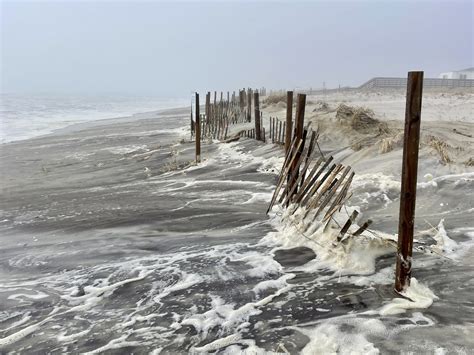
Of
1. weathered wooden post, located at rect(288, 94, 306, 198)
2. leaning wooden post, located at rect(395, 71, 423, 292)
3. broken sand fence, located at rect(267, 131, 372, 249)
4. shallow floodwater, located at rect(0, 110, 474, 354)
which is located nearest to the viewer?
shallow floodwater, located at rect(0, 110, 474, 354)

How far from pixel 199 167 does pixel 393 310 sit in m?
7.64

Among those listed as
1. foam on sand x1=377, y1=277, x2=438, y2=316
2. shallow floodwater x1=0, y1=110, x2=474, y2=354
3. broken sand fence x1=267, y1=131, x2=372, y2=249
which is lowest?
shallow floodwater x1=0, y1=110, x2=474, y2=354

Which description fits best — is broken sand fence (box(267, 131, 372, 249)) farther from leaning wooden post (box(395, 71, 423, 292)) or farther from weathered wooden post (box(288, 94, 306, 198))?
leaning wooden post (box(395, 71, 423, 292))

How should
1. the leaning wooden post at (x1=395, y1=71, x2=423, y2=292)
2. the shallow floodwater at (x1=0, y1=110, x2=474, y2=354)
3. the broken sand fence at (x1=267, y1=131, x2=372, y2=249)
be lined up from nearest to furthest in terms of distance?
1. the shallow floodwater at (x1=0, y1=110, x2=474, y2=354)
2. the leaning wooden post at (x1=395, y1=71, x2=423, y2=292)
3. the broken sand fence at (x1=267, y1=131, x2=372, y2=249)

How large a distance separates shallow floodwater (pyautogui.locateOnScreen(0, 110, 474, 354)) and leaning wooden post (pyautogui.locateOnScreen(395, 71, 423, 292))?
0.77 ft

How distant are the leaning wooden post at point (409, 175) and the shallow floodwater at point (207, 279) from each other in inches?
9.2

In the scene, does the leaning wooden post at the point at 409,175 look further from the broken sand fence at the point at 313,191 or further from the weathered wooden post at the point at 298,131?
the weathered wooden post at the point at 298,131

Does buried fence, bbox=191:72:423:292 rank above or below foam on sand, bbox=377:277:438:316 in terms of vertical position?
above

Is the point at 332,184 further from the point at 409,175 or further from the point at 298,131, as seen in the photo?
the point at 409,175

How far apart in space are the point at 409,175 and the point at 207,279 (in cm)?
209

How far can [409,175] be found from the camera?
3.51 meters

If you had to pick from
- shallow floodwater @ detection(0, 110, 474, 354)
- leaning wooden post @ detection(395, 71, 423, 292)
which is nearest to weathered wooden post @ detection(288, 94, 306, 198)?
shallow floodwater @ detection(0, 110, 474, 354)

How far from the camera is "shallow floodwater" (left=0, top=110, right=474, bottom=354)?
3260 millimetres

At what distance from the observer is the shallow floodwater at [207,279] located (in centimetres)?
326
